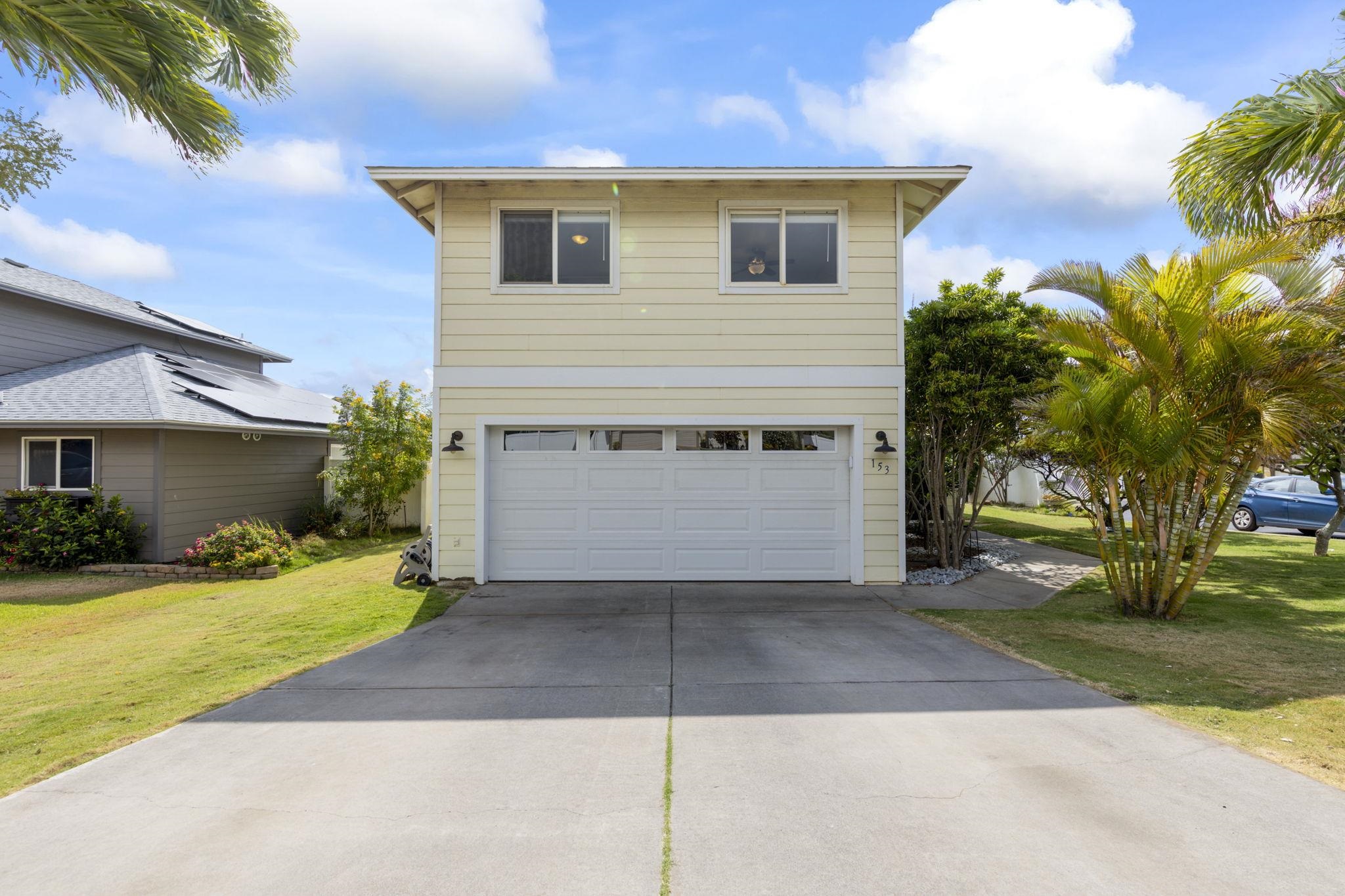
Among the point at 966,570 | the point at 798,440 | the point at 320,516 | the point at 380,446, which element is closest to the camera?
the point at 798,440

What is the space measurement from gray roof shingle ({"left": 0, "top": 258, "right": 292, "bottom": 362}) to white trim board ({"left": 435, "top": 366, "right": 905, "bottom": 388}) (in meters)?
10.0

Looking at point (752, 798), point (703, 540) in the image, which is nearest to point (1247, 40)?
point (703, 540)

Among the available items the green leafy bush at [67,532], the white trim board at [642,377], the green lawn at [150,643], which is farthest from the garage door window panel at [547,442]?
the green leafy bush at [67,532]

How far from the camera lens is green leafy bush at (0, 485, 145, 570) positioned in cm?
1070

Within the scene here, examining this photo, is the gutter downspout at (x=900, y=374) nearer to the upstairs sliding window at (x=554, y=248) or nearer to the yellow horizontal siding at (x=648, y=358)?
the yellow horizontal siding at (x=648, y=358)

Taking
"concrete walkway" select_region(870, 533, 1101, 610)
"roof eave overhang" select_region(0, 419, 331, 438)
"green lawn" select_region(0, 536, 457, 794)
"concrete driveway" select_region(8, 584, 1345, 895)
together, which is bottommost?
"green lawn" select_region(0, 536, 457, 794)

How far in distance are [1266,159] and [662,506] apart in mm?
7513

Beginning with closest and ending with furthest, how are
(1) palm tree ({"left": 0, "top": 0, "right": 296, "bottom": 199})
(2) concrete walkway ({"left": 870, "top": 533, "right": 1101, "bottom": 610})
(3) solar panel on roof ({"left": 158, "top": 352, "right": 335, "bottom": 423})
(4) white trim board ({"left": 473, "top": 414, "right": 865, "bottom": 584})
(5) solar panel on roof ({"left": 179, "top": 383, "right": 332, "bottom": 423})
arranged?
(1) palm tree ({"left": 0, "top": 0, "right": 296, "bottom": 199}) → (2) concrete walkway ({"left": 870, "top": 533, "right": 1101, "bottom": 610}) → (4) white trim board ({"left": 473, "top": 414, "right": 865, "bottom": 584}) → (5) solar panel on roof ({"left": 179, "top": 383, "right": 332, "bottom": 423}) → (3) solar panel on roof ({"left": 158, "top": 352, "right": 335, "bottom": 423})

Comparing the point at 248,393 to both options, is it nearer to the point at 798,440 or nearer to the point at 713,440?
the point at 713,440

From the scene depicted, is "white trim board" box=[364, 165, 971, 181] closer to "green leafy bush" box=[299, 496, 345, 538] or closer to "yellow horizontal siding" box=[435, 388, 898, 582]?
"yellow horizontal siding" box=[435, 388, 898, 582]

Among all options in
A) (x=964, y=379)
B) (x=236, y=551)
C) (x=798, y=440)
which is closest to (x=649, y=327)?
(x=798, y=440)

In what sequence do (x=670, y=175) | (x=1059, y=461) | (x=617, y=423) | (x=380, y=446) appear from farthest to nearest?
(x=380, y=446)
(x=617, y=423)
(x=670, y=175)
(x=1059, y=461)

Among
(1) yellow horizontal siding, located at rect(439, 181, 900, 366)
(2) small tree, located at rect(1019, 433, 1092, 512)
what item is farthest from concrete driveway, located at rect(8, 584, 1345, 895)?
(1) yellow horizontal siding, located at rect(439, 181, 900, 366)

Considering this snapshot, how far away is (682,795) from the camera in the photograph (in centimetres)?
350
